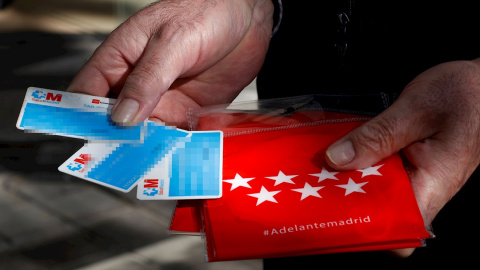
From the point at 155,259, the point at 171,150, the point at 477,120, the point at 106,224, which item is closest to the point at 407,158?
the point at 477,120

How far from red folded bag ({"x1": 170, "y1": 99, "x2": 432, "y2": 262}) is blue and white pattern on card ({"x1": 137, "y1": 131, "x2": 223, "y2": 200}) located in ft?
0.06

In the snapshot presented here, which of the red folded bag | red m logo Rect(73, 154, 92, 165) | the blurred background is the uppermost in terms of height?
red m logo Rect(73, 154, 92, 165)

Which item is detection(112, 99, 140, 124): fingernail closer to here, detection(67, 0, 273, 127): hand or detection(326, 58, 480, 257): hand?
detection(67, 0, 273, 127): hand

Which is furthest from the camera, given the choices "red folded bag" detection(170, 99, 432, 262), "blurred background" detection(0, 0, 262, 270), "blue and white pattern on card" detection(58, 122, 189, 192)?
"blurred background" detection(0, 0, 262, 270)

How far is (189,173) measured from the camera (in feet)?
2.83

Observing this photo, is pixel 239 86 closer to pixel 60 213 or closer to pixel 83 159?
pixel 83 159

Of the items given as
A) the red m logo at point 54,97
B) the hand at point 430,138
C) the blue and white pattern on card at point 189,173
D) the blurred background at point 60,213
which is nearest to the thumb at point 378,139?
the hand at point 430,138

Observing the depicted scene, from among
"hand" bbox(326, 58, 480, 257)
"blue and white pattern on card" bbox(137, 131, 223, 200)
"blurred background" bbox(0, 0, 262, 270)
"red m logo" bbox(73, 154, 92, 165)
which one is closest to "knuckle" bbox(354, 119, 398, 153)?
"hand" bbox(326, 58, 480, 257)

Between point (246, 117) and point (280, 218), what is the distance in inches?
10.6

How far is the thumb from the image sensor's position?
0.84 m

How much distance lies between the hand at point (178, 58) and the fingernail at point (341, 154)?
33cm

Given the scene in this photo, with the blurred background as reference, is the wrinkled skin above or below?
above

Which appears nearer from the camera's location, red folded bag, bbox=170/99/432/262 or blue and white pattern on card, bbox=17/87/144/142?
red folded bag, bbox=170/99/432/262

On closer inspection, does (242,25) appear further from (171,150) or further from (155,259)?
(155,259)
